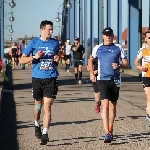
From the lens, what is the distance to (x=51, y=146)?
7.75 m

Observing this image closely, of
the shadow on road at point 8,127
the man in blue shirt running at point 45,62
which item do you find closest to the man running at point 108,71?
the man in blue shirt running at point 45,62

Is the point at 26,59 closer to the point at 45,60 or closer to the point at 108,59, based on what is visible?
the point at 45,60

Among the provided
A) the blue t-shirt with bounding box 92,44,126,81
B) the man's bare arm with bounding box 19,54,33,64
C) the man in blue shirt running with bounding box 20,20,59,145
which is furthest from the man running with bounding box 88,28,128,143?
the man's bare arm with bounding box 19,54,33,64

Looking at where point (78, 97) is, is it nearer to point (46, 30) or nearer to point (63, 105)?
point (63, 105)

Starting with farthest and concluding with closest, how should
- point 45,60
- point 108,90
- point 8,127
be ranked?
point 8,127
point 108,90
point 45,60

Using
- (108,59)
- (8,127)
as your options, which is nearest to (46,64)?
(108,59)

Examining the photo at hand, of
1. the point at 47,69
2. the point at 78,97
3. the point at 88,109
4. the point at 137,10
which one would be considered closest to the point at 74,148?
the point at 47,69

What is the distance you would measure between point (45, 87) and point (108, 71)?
90 cm

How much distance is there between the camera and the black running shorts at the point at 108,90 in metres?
8.24

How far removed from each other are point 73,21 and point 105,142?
45.9 m

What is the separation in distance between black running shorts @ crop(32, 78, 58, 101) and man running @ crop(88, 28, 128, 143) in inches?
26.1

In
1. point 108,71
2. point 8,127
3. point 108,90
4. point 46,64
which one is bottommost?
point 8,127

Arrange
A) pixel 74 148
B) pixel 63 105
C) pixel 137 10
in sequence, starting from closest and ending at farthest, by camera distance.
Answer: pixel 74 148
pixel 63 105
pixel 137 10

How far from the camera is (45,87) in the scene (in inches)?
321
